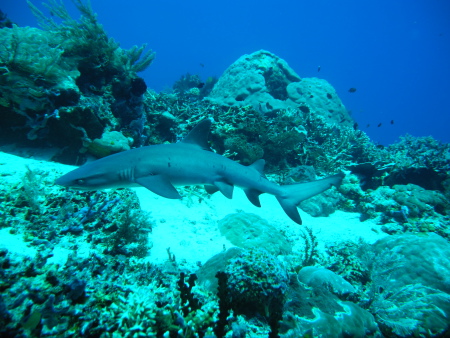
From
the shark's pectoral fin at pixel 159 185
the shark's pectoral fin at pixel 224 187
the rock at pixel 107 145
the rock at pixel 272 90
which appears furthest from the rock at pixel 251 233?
the rock at pixel 272 90

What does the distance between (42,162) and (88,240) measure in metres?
3.32

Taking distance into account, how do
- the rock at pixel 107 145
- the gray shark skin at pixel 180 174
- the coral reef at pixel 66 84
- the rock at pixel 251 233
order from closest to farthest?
1. the gray shark skin at pixel 180 174
2. the rock at pixel 251 233
3. the coral reef at pixel 66 84
4. the rock at pixel 107 145

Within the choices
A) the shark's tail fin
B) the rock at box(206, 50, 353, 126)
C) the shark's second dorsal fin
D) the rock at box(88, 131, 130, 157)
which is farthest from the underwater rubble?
the rock at box(206, 50, 353, 126)

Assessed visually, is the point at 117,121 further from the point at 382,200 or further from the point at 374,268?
the point at 382,200

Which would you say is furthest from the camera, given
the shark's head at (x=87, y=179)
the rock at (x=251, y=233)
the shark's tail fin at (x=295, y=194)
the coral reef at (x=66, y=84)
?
the coral reef at (x=66, y=84)

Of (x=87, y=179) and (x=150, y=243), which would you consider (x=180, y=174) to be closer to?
(x=87, y=179)

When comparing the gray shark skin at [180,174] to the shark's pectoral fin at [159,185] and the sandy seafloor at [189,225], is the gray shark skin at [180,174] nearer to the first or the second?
the shark's pectoral fin at [159,185]

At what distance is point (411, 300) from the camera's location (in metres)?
4.14

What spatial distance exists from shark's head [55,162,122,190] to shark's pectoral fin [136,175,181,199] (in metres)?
0.45

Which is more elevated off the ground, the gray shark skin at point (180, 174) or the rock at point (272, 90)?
the rock at point (272, 90)

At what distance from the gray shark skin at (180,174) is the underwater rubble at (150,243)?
→ 1.09 meters

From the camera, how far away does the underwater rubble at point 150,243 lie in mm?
2590

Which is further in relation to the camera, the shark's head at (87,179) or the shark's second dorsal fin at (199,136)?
the shark's second dorsal fin at (199,136)

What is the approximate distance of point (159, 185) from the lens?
3549mm
